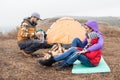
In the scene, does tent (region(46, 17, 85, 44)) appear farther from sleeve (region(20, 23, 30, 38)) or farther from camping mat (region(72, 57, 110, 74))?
camping mat (region(72, 57, 110, 74))

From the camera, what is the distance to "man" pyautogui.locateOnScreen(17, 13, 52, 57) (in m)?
9.93

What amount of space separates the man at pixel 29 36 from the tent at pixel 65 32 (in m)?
2.34

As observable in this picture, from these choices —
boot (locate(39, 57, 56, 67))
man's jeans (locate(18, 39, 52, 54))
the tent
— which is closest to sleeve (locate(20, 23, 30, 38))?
man's jeans (locate(18, 39, 52, 54))

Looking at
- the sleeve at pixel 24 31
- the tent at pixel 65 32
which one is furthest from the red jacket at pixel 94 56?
the tent at pixel 65 32

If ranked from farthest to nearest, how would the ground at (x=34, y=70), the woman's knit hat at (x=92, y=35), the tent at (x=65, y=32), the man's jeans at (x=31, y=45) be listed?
the tent at (x=65, y=32), the man's jeans at (x=31, y=45), the woman's knit hat at (x=92, y=35), the ground at (x=34, y=70)

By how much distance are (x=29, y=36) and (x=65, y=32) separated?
294 cm

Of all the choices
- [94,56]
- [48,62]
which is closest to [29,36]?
[48,62]

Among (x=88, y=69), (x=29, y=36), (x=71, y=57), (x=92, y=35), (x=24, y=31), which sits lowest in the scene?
(x=88, y=69)

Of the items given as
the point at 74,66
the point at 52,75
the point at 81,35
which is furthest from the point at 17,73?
the point at 81,35

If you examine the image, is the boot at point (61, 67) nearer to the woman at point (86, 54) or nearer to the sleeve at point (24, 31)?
the woman at point (86, 54)

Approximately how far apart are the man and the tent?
234 cm

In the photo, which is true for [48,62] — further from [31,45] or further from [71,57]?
[31,45]

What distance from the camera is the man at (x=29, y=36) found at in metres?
9.93

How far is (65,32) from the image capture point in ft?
41.8
